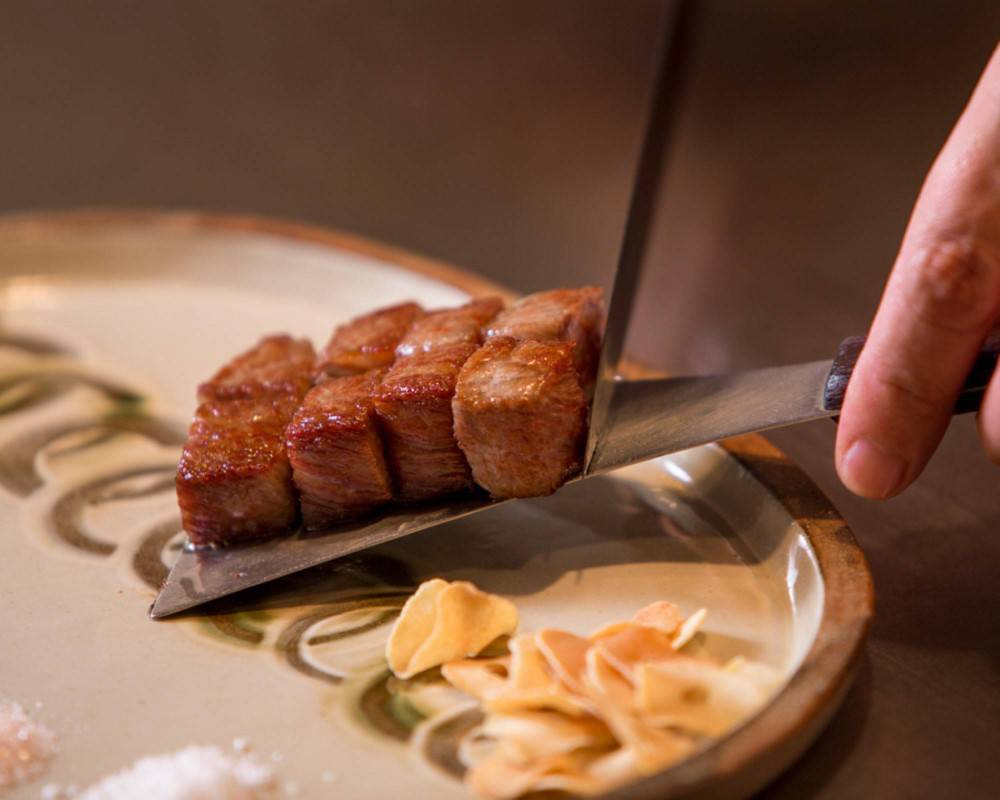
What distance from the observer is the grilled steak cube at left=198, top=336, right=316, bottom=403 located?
95.5 inches

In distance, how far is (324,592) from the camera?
218 cm

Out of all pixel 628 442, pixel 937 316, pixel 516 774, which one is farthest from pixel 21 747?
pixel 937 316

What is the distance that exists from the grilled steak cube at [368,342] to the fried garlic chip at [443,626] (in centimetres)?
61

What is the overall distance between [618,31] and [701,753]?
399 centimetres

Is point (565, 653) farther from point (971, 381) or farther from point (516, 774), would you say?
point (971, 381)

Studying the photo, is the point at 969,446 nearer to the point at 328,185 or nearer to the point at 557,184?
the point at 557,184

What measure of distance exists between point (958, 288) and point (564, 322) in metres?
0.83

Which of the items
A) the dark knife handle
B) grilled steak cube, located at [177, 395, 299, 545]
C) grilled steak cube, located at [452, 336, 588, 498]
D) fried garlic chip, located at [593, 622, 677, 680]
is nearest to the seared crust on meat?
grilled steak cube, located at [177, 395, 299, 545]

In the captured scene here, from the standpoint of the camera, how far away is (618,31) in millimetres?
4902

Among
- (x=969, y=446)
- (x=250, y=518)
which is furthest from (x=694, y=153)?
(x=250, y=518)

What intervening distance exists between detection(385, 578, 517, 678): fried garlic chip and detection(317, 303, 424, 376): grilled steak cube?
23.8 inches

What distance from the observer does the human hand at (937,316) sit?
1.79 m

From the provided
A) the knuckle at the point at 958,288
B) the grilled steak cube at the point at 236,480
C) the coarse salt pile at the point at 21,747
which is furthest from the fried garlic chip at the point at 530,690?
the knuckle at the point at 958,288

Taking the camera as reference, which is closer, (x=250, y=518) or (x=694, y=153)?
(x=250, y=518)
